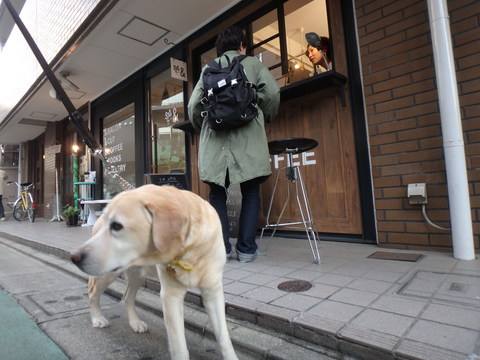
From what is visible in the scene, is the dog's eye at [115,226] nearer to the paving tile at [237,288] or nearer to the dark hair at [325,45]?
the paving tile at [237,288]

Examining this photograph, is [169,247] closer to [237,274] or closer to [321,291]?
[321,291]

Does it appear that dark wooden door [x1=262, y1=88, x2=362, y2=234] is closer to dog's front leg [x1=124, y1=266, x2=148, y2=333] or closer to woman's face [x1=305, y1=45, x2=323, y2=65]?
woman's face [x1=305, y1=45, x2=323, y2=65]

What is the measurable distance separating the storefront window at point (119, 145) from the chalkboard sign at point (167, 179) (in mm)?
3213

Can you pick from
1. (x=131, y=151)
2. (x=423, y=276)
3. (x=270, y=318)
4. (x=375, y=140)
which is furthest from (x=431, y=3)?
(x=131, y=151)

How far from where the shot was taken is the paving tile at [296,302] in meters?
1.84

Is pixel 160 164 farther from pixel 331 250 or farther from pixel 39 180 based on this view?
pixel 39 180

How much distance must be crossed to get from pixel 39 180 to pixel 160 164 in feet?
32.0

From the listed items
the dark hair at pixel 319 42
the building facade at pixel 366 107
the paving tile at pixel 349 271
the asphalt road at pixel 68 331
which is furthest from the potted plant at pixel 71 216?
the paving tile at pixel 349 271

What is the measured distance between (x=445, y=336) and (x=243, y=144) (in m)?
2.12

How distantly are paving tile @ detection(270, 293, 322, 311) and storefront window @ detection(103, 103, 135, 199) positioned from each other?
6213 millimetres

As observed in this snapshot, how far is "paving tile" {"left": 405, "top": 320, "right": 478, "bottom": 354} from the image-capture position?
130 centimetres

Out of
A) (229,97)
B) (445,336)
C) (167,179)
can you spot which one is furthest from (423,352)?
(167,179)

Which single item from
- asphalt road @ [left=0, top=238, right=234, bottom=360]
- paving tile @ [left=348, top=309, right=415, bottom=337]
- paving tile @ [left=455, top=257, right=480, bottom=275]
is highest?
paving tile @ [left=455, top=257, right=480, bottom=275]

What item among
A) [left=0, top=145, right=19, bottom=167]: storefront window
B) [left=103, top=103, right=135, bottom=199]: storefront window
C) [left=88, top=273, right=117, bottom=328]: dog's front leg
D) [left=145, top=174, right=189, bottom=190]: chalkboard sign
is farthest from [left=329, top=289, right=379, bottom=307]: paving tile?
[left=0, top=145, right=19, bottom=167]: storefront window
